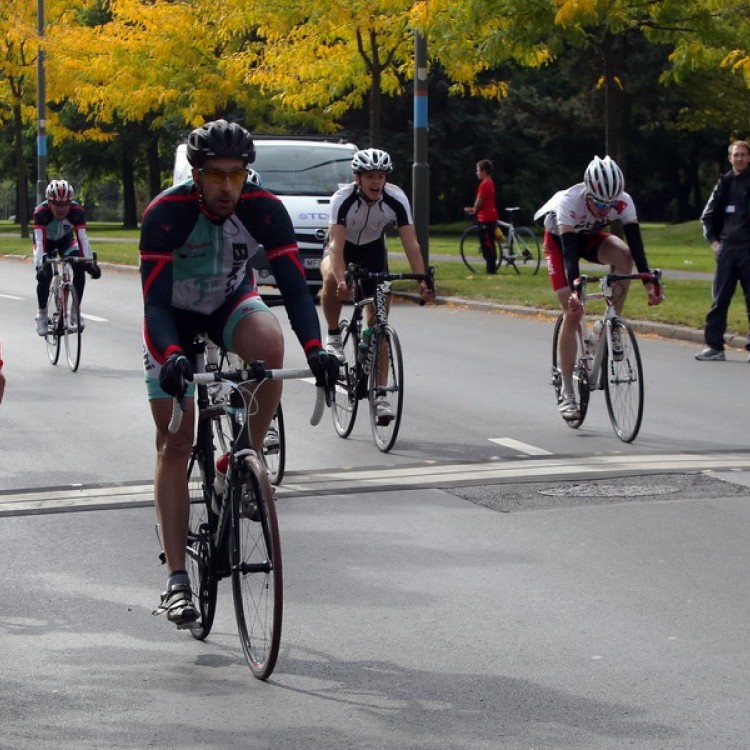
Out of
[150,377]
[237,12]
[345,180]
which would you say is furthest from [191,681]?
[237,12]

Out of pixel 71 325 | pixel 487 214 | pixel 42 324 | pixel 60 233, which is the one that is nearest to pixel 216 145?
pixel 71 325

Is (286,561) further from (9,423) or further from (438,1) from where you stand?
(438,1)

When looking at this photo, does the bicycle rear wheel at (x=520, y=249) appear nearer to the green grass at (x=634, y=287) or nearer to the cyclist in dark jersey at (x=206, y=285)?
the green grass at (x=634, y=287)

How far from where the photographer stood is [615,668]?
5.62 metres

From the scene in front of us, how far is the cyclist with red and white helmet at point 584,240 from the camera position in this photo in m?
10.5

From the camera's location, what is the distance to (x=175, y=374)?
5.30m

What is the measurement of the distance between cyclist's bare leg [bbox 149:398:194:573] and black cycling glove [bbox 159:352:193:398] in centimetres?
51

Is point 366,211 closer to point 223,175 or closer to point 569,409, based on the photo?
point 569,409

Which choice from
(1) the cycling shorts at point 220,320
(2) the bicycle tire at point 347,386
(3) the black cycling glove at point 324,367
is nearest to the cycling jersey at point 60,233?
(2) the bicycle tire at point 347,386

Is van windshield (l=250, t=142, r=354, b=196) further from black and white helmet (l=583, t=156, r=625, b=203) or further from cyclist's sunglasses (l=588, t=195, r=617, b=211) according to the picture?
black and white helmet (l=583, t=156, r=625, b=203)

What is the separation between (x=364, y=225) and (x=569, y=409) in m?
1.79

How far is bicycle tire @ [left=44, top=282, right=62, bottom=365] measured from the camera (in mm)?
15328

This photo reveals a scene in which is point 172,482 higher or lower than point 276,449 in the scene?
higher

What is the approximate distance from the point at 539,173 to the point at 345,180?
30766 millimetres
